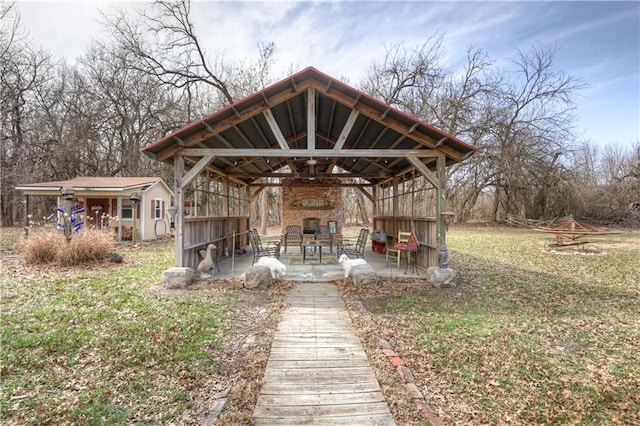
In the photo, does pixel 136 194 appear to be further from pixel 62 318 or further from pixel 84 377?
pixel 84 377

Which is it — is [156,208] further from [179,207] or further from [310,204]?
[179,207]

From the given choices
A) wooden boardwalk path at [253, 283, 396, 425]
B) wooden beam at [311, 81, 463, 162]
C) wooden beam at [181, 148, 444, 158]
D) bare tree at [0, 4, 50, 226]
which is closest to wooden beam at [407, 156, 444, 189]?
wooden beam at [181, 148, 444, 158]

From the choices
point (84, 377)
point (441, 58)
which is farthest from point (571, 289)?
point (441, 58)

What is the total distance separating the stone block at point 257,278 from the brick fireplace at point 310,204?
21.5 ft

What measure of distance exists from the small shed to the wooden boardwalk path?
471 inches

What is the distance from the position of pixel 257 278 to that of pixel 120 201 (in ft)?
37.3

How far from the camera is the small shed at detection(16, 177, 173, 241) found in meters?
13.3

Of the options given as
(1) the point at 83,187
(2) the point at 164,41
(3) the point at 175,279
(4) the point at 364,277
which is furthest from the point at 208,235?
(2) the point at 164,41

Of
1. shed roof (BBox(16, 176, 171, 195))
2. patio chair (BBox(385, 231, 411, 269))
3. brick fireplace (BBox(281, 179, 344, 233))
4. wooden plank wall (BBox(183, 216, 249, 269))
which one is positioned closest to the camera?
→ wooden plank wall (BBox(183, 216, 249, 269))

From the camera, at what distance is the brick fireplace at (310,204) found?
12953 millimetres

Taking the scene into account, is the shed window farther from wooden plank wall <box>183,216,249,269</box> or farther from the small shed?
wooden plank wall <box>183,216,249,269</box>

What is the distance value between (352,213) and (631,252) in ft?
74.9

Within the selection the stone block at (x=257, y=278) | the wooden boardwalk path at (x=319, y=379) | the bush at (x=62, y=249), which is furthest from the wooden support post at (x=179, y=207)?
the bush at (x=62, y=249)

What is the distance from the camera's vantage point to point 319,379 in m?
3.05
